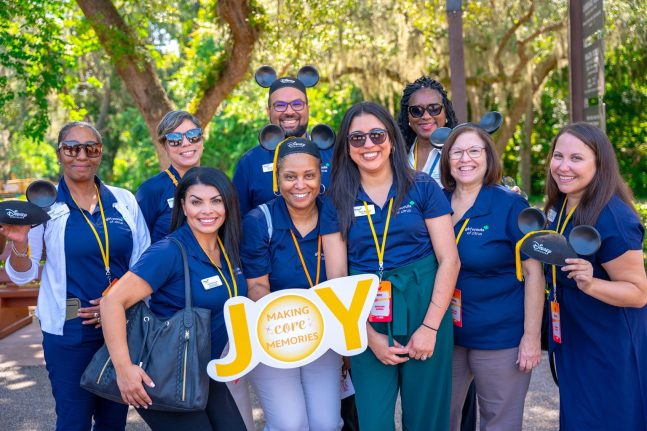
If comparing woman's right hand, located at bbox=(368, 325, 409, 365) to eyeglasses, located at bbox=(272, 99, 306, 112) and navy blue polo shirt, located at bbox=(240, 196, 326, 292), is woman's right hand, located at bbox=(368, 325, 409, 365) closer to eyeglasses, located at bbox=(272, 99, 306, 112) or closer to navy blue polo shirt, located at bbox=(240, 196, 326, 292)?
navy blue polo shirt, located at bbox=(240, 196, 326, 292)

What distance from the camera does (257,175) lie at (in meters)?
4.55

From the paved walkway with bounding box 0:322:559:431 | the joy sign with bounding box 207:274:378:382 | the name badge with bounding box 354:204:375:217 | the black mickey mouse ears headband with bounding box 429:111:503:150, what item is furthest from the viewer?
the paved walkway with bounding box 0:322:559:431

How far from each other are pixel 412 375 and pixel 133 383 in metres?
1.36

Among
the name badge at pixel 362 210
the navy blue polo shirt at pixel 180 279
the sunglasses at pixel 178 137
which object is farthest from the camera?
the sunglasses at pixel 178 137

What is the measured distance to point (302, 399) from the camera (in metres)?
3.70

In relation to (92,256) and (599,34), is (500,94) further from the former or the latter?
(92,256)

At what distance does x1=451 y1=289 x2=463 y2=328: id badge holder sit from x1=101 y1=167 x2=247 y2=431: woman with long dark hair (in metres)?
1.13

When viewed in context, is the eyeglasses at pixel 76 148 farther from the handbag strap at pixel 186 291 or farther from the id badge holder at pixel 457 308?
the id badge holder at pixel 457 308

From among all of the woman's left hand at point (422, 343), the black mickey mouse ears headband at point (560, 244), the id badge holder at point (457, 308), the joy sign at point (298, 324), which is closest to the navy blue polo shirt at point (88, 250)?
the joy sign at point (298, 324)

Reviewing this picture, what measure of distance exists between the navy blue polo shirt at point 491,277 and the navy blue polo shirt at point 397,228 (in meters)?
0.23

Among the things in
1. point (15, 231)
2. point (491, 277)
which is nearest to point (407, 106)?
point (491, 277)

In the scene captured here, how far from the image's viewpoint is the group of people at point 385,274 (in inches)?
130

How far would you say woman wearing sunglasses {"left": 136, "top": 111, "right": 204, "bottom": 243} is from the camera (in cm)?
427

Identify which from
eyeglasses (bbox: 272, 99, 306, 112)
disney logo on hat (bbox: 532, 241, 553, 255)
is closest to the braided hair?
eyeglasses (bbox: 272, 99, 306, 112)
